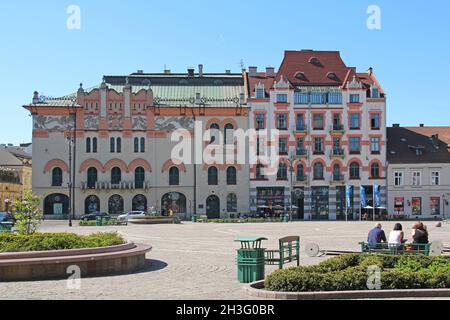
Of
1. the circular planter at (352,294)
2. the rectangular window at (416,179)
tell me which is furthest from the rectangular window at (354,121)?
the circular planter at (352,294)

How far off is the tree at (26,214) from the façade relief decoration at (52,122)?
1917 inches

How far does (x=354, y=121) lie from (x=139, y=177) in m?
23.5

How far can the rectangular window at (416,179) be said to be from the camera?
71.1 meters

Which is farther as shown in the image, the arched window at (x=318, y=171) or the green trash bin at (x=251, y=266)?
the arched window at (x=318, y=171)

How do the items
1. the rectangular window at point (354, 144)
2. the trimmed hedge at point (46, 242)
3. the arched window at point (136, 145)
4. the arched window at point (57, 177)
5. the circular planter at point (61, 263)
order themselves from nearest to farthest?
the circular planter at point (61, 263) → the trimmed hedge at point (46, 242) → the arched window at point (57, 177) → the arched window at point (136, 145) → the rectangular window at point (354, 144)

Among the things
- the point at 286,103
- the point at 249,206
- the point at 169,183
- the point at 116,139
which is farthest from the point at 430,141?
the point at 116,139

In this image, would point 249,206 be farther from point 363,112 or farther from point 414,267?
point 414,267

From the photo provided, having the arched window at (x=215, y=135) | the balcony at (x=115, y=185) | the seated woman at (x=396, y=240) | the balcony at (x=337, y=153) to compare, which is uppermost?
the arched window at (x=215, y=135)

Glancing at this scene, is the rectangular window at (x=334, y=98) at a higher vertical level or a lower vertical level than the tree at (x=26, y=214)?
higher

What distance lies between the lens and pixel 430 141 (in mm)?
74000

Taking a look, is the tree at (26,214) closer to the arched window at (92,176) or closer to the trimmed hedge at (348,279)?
the trimmed hedge at (348,279)

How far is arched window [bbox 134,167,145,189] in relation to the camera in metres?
70.7

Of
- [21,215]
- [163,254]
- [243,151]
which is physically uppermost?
[243,151]
